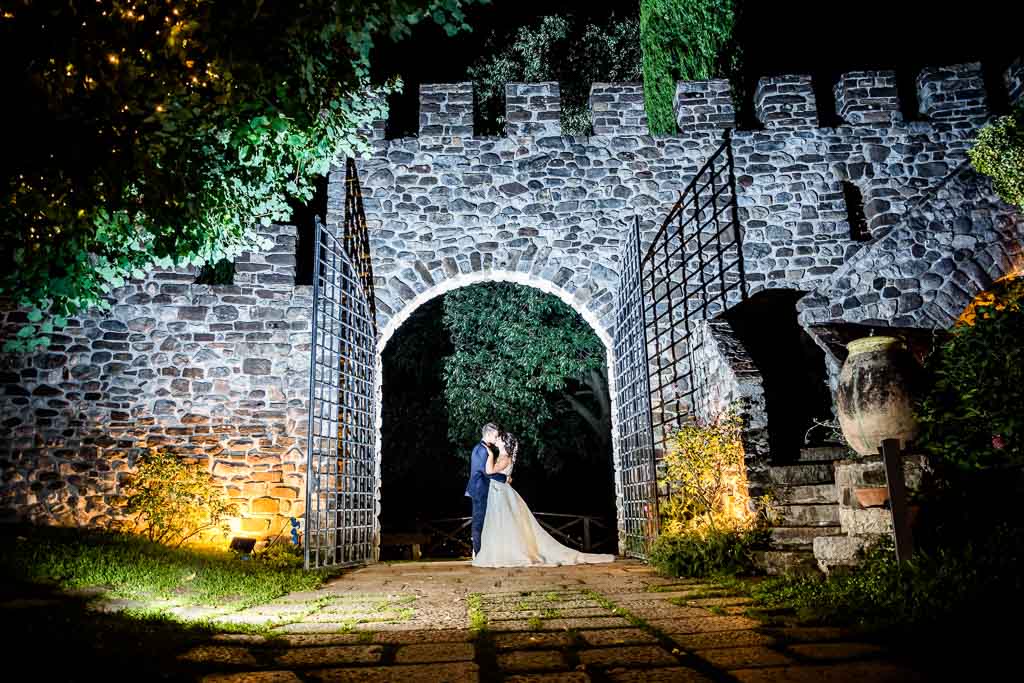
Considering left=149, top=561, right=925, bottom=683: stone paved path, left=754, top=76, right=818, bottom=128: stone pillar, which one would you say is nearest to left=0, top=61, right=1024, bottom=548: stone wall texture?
left=754, top=76, right=818, bottom=128: stone pillar

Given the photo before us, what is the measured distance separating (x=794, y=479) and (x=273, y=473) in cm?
543

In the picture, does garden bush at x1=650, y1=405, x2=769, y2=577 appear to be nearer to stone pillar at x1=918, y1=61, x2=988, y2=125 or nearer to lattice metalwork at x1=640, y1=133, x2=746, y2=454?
lattice metalwork at x1=640, y1=133, x2=746, y2=454

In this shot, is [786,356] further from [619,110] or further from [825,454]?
[619,110]

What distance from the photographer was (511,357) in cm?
1336

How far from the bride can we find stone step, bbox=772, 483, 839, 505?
2.20m

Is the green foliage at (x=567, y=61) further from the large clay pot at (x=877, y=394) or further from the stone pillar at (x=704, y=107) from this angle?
the large clay pot at (x=877, y=394)

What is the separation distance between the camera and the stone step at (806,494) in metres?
Result: 4.84

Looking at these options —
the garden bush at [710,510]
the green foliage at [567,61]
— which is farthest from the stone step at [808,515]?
the green foliage at [567,61]

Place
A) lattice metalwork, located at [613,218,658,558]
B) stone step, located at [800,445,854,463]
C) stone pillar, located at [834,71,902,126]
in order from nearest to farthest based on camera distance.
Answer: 1. stone step, located at [800,445,854,463]
2. lattice metalwork, located at [613,218,658,558]
3. stone pillar, located at [834,71,902,126]

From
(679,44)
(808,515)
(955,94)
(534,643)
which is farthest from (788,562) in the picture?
(679,44)

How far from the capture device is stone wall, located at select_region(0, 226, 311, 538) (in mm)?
7398

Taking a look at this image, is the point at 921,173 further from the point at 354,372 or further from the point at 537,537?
the point at 354,372

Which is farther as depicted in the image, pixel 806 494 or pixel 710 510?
pixel 710 510

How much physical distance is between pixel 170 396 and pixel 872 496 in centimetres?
711
